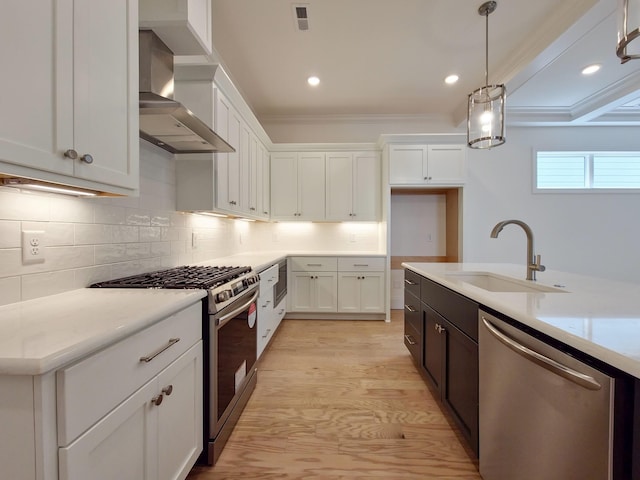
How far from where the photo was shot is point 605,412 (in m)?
0.71

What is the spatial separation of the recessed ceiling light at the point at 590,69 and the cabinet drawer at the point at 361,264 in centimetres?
304

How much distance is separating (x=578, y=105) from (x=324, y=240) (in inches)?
158

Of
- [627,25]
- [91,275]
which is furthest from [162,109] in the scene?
[627,25]

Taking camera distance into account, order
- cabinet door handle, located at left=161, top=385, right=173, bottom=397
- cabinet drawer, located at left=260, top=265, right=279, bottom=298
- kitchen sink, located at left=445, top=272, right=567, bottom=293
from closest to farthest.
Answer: cabinet door handle, located at left=161, top=385, right=173, bottom=397, kitchen sink, located at left=445, top=272, right=567, bottom=293, cabinet drawer, located at left=260, top=265, right=279, bottom=298

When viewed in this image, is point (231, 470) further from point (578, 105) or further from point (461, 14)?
point (578, 105)

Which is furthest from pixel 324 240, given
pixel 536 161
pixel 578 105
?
pixel 578 105

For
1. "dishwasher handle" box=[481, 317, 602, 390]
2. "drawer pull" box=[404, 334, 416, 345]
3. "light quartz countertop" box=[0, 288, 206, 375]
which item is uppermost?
"light quartz countertop" box=[0, 288, 206, 375]

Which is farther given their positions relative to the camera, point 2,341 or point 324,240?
point 324,240

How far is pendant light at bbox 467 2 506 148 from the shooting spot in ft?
6.84

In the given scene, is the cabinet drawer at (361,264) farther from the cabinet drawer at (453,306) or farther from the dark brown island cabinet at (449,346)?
the cabinet drawer at (453,306)

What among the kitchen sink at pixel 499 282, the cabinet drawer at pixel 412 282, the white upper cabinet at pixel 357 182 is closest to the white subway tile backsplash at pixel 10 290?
the kitchen sink at pixel 499 282

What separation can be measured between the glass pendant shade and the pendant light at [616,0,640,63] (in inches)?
Answer: 38.7

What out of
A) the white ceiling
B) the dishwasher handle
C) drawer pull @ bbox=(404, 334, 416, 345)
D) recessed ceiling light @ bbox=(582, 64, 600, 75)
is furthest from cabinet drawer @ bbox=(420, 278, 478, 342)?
recessed ceiling light @ bbox=(582, 64, 600, 75)

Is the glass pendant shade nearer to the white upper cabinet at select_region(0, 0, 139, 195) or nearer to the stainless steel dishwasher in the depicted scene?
the stainless steel dishwasher
